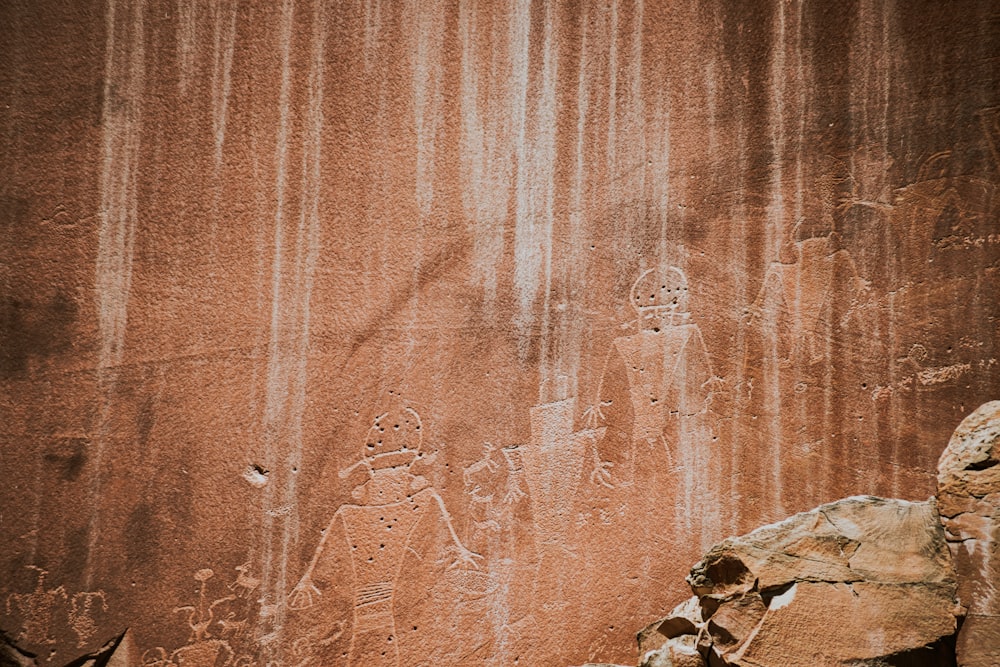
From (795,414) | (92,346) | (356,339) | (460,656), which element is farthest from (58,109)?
(795,414)

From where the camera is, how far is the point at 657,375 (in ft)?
12.2

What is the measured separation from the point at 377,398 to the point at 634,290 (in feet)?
4.36

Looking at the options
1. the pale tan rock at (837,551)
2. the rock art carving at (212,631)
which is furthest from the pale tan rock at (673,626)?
the rock art carving at (212,631)

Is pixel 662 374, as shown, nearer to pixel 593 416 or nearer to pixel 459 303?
pixel 593 416

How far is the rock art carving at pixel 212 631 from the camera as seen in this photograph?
3.47 metres

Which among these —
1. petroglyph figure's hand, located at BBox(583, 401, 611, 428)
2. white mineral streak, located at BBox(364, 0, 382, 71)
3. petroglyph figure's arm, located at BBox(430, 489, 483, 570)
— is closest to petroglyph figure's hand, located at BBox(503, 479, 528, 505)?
petroglyph figure's arm, located at BBox(430, 489, 483, 570)

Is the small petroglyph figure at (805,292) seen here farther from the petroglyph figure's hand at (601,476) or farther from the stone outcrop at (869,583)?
the petroglyph figure's hand at (601,476)

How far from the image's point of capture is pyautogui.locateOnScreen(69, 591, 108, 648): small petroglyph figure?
344 cm

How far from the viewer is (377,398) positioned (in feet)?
12.1

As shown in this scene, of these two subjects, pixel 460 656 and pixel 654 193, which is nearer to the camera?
pixel 460 656

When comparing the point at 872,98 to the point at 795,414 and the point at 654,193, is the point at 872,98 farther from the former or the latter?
the point at 795,414

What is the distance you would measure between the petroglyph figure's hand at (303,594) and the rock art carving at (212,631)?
18 centimetres

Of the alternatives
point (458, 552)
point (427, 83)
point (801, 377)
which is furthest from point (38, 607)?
point (801, 377)

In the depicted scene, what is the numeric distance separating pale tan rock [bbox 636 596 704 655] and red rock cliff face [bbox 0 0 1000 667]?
0.21m
